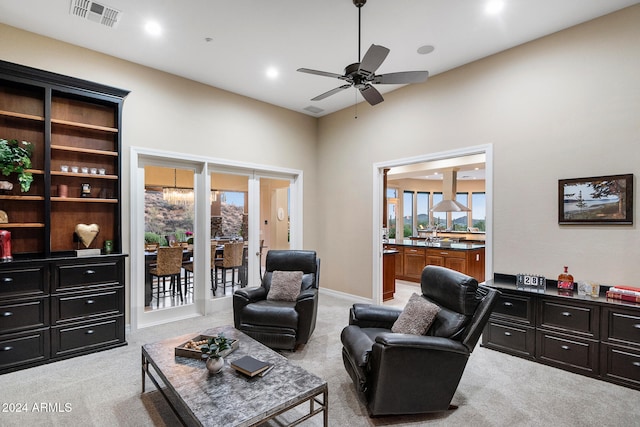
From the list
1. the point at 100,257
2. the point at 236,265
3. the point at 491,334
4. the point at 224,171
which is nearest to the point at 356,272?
the point at 236,265

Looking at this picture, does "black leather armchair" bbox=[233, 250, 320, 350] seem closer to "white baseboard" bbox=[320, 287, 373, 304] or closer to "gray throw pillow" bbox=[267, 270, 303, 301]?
"gray throw pillow" bbox=[267, 270, 303, 301]

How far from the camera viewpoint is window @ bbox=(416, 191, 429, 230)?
1308 cm

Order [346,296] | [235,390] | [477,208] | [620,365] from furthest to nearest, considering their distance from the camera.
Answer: [477,208] < [346,296] < [620,365] < [235,390]

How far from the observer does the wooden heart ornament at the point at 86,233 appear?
11.9ft

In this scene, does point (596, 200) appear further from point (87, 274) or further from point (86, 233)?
point (86, 233)

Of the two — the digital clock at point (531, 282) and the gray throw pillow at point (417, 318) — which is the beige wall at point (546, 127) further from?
the gray throw pillow at point (417, 318)

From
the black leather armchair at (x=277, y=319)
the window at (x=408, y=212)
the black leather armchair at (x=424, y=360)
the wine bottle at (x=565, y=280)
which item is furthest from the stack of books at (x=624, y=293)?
the window at (x=408, y=212)

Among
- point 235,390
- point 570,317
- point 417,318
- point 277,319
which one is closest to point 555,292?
point 570,317

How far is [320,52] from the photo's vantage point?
4.01 meters

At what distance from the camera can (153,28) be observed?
3.49 metres

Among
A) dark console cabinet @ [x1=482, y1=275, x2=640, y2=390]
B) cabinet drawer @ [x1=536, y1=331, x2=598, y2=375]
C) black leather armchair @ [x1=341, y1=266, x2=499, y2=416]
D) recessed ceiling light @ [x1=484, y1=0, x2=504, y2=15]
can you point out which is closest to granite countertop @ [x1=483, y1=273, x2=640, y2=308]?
dark console cabinet @ [x1=482, y1=275, x2=640, y2=390]

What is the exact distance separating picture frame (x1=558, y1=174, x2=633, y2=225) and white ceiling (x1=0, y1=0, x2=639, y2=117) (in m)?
1.72

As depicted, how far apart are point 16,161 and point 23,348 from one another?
1861 millimetres

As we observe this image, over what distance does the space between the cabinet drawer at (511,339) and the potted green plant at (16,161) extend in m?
5.25
